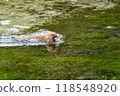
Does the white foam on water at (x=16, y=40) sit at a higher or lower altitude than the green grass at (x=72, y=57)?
lower

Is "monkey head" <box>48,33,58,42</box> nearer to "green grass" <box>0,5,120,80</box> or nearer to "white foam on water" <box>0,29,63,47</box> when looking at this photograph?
"white foam on water" <box>0,29,63,47</box>

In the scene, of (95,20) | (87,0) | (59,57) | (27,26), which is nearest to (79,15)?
(95,20)

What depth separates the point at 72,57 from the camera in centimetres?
628

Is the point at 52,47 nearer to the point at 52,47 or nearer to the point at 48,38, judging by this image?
the point at 52,47

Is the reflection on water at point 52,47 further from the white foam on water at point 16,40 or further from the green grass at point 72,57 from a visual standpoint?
the white foam on water at point 16,40

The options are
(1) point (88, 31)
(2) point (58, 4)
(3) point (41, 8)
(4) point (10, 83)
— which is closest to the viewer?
(4) point (10, 83)

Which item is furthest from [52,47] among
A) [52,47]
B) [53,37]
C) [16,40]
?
[16,40]

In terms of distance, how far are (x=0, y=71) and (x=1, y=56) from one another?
1.19 m

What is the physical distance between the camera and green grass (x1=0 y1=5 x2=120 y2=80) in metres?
5.21

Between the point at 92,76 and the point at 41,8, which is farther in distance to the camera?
the point at 41,8

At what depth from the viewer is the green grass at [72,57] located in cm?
521

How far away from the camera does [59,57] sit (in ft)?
20.9

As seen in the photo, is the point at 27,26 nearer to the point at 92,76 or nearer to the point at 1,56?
the point at 1,56

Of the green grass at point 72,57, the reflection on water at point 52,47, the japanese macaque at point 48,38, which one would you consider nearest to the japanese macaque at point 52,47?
the reflection on water at point 52,47
